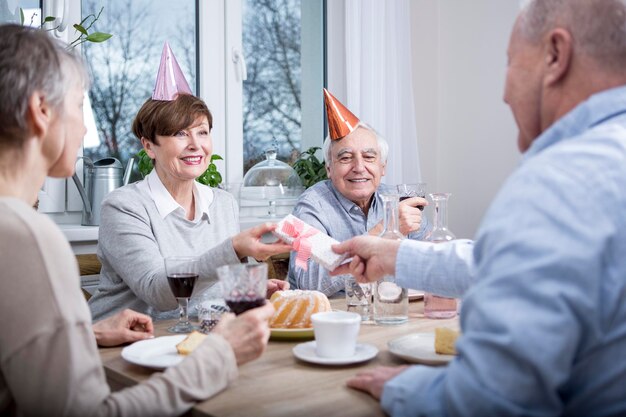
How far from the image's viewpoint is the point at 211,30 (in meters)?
3.55

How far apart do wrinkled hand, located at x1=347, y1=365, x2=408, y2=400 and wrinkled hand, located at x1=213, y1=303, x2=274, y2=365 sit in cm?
18

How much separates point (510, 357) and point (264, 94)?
3090mm

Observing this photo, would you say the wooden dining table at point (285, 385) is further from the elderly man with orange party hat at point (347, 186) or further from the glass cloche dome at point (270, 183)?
the glass cloche dome at point (270, 183)

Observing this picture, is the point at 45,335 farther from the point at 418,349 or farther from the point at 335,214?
the point at 335,214

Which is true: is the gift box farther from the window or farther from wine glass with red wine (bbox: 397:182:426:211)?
the window

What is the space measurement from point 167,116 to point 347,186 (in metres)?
0.80

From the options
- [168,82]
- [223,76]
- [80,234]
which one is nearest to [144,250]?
[168,82]

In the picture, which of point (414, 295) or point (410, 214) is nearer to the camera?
point (414, 295)

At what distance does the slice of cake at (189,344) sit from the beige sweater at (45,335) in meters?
0.27

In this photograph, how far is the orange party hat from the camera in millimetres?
2844

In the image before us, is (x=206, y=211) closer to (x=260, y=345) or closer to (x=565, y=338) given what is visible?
(x=260, y=345)

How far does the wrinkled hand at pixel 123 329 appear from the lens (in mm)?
1564

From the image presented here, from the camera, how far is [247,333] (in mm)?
1271

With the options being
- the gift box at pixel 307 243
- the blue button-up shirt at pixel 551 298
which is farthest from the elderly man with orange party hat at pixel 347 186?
the blue button-up shirt at pixel 551 298
